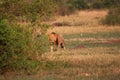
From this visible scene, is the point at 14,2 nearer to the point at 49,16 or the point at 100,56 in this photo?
the point at 49,16

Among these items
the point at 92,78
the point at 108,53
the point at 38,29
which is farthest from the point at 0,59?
the point at 108,53

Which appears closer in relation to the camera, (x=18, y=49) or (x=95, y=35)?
(x=18, y=49)

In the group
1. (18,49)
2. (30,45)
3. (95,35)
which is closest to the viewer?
(18,49)

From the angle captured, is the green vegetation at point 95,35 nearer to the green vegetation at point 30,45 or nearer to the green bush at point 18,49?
the green vegetation at point 30,45

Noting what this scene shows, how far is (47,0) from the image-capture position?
504 inches

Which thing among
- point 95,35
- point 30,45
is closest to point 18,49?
point 30,45

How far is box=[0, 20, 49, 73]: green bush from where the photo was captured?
11.6 metres

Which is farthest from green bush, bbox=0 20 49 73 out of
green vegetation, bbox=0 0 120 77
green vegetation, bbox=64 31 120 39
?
green vegetation, bbox=64 31 120 39

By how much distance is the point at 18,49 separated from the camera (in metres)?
11.8

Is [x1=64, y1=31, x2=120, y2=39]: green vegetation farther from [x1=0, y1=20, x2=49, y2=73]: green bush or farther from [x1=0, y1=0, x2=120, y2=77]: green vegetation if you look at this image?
[x1=0, y1=20, x2=49, y2=73]: green bush

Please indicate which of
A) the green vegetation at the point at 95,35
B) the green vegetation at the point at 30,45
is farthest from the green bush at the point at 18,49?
the green vegetation at the point at 95,35

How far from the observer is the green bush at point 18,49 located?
38.1 ft

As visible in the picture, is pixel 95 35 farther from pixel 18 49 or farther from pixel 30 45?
pixel 18 49

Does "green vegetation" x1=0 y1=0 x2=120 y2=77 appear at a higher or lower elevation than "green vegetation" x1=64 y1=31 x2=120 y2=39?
higher
